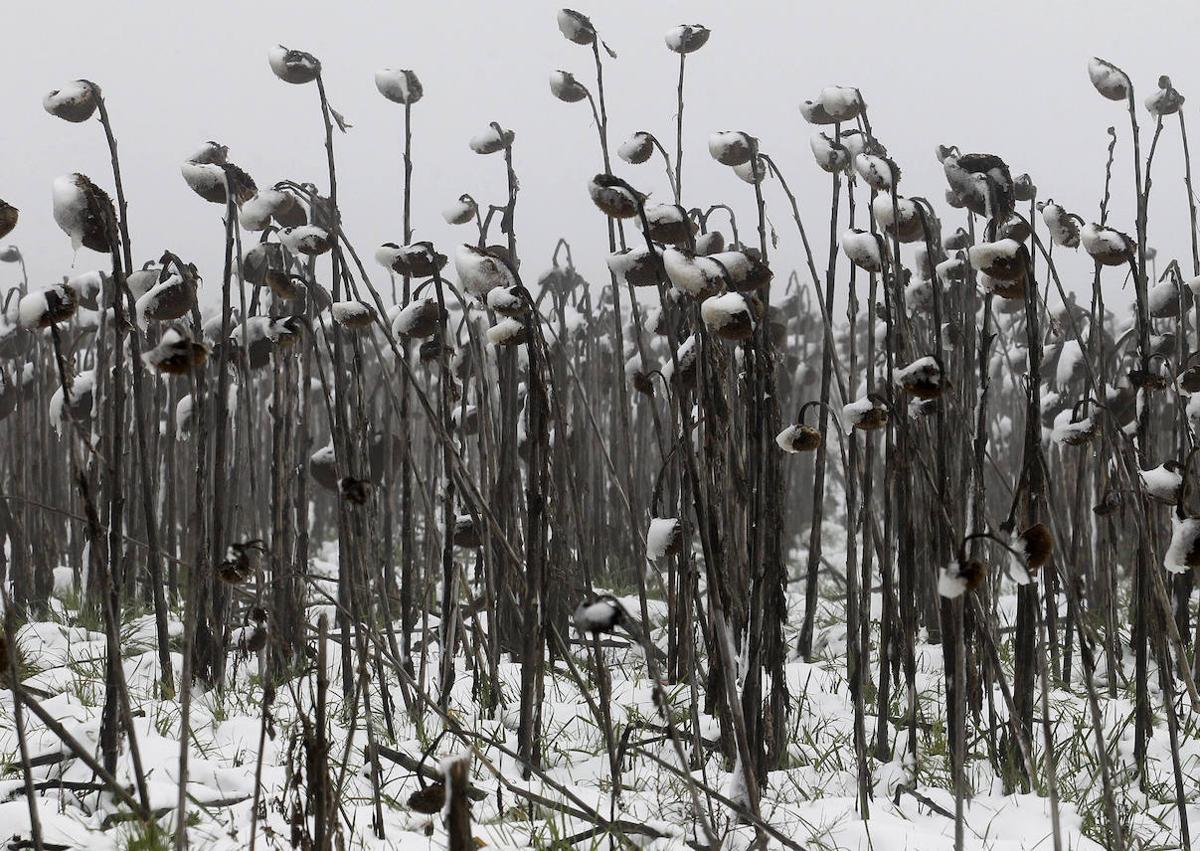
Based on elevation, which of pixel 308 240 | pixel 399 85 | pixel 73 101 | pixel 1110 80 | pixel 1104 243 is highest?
pixel 399 85

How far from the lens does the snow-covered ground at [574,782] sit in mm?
1468

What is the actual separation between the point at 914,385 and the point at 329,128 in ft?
4.67

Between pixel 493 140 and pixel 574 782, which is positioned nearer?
pixel 574 782

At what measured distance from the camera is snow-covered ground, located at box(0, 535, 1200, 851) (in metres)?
1.47

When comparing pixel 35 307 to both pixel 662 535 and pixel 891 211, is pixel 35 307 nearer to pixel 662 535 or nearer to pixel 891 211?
pixel 662 535

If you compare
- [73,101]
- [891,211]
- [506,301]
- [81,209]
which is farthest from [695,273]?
[73,101]

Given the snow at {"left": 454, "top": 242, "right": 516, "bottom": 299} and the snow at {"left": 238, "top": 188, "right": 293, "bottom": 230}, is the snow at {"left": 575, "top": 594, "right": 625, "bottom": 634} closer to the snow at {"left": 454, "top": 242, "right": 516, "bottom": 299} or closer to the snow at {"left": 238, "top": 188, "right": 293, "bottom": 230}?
the snow at {"left": 454, "top": 242, "right": 516, "bottom": 299}

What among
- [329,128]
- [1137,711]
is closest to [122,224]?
[329,128]

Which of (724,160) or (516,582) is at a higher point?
(724,160)

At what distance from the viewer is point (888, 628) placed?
1694 mm

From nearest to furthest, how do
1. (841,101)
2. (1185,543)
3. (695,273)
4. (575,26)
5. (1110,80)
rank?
1. (1185,543)
2. (695,273)
3. (841,101)
4. (1110,80)
5. (575,26)

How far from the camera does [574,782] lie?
6.01ft

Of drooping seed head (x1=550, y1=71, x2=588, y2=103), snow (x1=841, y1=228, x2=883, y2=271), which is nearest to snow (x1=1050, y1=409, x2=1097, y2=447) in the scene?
snow (x1=841, y1=228, x2=883, y2=271)

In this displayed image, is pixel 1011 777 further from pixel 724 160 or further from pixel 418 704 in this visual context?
pixel 724 160
